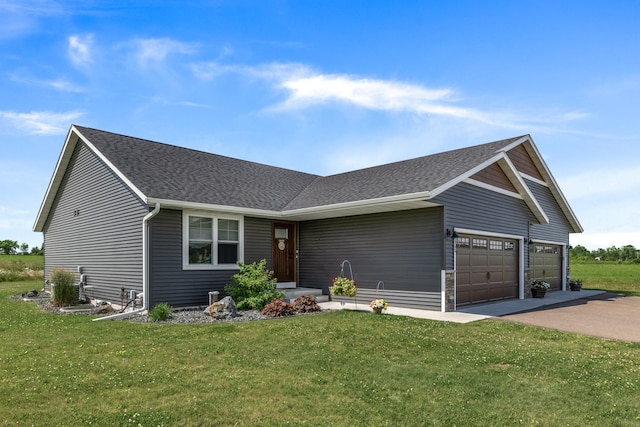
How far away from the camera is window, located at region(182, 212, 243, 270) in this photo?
1234 cm

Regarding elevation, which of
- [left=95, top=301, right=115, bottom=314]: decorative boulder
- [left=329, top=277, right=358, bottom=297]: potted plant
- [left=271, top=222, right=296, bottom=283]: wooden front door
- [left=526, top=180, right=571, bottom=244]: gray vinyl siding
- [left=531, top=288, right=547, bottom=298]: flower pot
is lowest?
[left=531, top=288, right=547, bottom=298]: flower pot

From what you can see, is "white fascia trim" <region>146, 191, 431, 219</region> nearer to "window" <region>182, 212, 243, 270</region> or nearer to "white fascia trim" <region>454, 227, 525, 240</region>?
"window" <region>182, 212, 243, 270</region>

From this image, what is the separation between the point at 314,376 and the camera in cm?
570

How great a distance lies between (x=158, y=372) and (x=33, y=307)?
9.87 meters

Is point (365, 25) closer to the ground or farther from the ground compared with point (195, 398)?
farther from the ground

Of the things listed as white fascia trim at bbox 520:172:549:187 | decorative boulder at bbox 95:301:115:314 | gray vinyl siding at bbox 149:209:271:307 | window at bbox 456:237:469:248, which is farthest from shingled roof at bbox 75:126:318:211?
white fascia trim at bbox 520:172:549:187

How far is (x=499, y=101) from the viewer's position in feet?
41.5

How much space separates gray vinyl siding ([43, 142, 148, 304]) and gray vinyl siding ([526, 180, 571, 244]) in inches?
598

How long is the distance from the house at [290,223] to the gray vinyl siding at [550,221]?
941 millimetres

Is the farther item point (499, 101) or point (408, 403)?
point (499, 101)

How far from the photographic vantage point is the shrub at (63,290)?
1318 centimetres

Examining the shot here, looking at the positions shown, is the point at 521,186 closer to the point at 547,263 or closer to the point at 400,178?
the point at 400,178

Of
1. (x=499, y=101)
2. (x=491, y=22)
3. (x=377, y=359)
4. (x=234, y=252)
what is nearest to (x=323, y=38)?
(x=491, y=22)

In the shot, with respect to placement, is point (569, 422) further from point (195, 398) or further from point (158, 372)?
point (158, 372)
